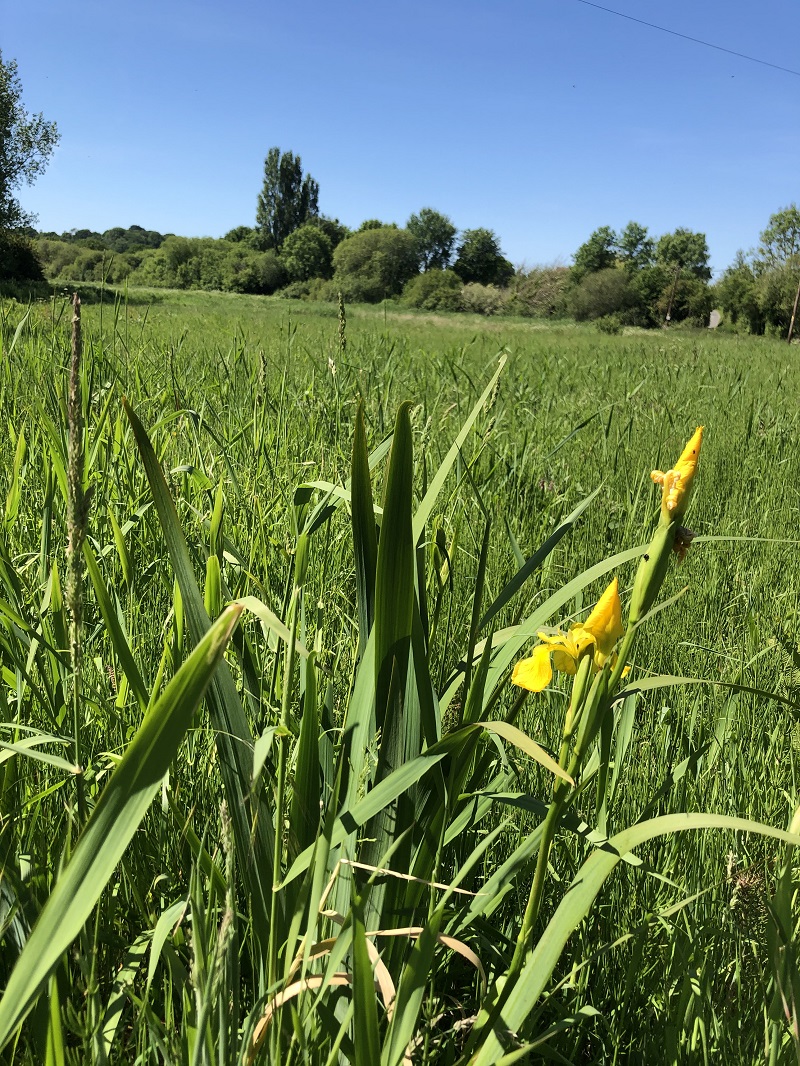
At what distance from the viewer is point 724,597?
2.25 metres

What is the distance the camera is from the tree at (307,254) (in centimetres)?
6488

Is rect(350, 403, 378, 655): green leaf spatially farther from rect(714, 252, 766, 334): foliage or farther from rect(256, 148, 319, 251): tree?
rect(256, 148, 319, 251): tree

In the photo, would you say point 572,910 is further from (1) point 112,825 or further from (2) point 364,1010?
(1) point 112,825

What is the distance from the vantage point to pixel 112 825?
42 cm

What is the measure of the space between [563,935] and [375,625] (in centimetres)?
31

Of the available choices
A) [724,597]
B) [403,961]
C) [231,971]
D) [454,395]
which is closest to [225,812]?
[231,971]

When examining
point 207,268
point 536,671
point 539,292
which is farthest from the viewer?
point 207,268

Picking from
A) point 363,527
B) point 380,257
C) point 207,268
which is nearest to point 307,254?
point 207,268

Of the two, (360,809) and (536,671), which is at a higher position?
(536,671)

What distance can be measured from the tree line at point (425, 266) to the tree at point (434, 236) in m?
0.12

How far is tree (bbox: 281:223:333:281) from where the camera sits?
6488cm

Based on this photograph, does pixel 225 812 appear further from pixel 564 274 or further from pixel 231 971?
pixel 564 274

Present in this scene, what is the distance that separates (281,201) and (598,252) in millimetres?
37067

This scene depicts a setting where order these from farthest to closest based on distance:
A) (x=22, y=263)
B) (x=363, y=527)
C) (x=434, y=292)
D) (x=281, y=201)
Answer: (x=281, y=201), (x=434, y=292), (x=22, y=263), (x=363, y=527)
